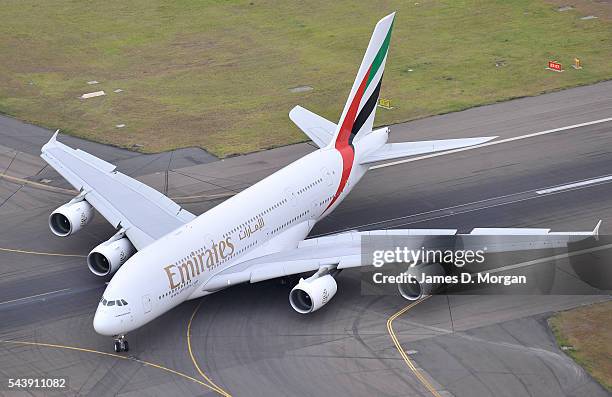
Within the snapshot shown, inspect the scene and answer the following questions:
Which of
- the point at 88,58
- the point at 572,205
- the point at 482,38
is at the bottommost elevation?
the point at 88,58

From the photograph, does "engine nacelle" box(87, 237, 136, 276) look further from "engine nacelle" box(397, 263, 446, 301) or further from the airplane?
"engine nacelle" box(397, 263, 446, 301)

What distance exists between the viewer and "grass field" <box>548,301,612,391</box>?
2003 inches

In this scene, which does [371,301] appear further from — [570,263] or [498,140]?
[498,140]

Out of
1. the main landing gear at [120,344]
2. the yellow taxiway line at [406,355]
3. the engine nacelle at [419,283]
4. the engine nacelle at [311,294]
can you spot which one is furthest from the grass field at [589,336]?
the main landing gear at [120,344]

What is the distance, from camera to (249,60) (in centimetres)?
10094

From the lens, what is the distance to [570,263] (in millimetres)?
61656

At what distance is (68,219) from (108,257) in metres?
5.97

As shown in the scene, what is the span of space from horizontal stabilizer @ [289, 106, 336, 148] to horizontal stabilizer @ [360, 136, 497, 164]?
361 cm

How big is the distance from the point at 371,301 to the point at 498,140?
27704 millimetres

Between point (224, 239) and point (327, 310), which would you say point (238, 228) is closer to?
point (224, 239)

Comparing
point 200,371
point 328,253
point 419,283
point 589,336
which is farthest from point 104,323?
point 589,336

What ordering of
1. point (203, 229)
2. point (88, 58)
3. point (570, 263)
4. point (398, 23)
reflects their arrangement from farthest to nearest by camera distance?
1. point (398, 23)
2. point (88, 58)
3. point (570, 263)
4. point (203, 229)

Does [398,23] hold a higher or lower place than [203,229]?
lower

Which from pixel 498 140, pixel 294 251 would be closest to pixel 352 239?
pixel 294 251
